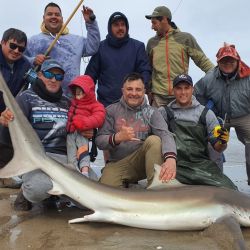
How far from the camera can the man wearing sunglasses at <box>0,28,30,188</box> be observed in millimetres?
5770

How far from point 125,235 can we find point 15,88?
319 cm

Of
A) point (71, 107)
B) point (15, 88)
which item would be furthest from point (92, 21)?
point (71, 107)

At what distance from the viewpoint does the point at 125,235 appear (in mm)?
3857

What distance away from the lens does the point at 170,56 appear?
275 inches

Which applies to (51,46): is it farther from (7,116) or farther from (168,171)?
(168,171)

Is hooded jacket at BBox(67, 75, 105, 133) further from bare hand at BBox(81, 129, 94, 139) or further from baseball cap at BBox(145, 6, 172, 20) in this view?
baseball cap at BBox(145, 6, 172, 20)

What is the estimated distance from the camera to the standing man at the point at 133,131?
5234 mm

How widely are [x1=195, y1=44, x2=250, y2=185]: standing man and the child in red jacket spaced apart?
7.46 feet

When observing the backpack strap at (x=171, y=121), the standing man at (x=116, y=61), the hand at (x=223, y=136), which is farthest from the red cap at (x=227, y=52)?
the hand at (x=223, y=136)

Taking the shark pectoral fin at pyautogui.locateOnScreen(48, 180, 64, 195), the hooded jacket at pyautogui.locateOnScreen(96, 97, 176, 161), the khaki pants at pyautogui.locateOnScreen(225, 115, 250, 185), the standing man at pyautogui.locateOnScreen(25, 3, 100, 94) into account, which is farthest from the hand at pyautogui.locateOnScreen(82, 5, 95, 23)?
the shark pectoral fin at pyautogui.locateOnScreen(48, 180, 64, 195)

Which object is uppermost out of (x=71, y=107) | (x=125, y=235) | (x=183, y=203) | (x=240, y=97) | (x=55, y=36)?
(x=55, y=36)

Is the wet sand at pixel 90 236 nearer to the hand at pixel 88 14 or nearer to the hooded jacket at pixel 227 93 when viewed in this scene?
the hooded jacket at pixel 227 93

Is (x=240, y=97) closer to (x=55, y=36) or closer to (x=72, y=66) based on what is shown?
(x=72, y=66)

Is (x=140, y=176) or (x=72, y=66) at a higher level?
(x=72, y=66)
